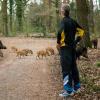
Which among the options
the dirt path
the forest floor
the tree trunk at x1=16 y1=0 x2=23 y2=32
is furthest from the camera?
the tree trunk at x1=16 y1=0 x2=23 y2=32

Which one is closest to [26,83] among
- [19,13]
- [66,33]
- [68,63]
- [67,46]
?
[68,63]

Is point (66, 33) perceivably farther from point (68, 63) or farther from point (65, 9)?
point (68, 63)

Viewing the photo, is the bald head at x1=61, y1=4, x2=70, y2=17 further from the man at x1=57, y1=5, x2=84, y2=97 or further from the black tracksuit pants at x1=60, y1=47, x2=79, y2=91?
the black tracksuit pants at x1=60, y1=47, x2=79, y2=91

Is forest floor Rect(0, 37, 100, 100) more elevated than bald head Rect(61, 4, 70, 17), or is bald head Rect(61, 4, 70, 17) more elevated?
bald head Rect(61, 4, 70, 17)

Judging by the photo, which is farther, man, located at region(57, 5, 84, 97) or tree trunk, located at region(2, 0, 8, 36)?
tree trunk, located at region(2, 0, 8, 36)

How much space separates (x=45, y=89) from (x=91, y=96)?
6.28 ft

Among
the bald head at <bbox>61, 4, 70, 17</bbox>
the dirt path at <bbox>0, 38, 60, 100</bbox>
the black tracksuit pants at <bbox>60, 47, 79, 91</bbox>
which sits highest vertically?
the bald head at <bbox>61, 4, 70, 17</bbox>

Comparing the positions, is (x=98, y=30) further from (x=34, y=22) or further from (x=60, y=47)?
(x=60, y=47)

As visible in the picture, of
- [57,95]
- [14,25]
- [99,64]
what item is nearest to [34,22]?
[14,25]

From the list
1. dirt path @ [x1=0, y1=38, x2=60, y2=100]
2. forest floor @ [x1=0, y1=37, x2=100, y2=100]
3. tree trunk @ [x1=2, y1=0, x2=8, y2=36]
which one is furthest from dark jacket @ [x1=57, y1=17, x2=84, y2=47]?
tree trunk @ [x1=2, y1=0, x2=8, y2=36]

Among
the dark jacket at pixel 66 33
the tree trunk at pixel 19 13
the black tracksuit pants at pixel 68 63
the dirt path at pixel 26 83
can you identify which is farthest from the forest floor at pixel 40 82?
the tree trunk at pixel 19 13

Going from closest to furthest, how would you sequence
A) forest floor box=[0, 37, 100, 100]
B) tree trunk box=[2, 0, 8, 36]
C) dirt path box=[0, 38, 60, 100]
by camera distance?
forest floor box=[0, 37, 100, 100], dirt path box=[0, 38, 60, 100], tree trunk box=[2, 0, 8, 36]

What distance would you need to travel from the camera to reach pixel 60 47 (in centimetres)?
1022

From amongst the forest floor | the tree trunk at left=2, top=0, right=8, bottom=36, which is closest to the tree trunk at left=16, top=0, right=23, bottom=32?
the tree trunk at left=2, top=0, right=8, bottom=36
